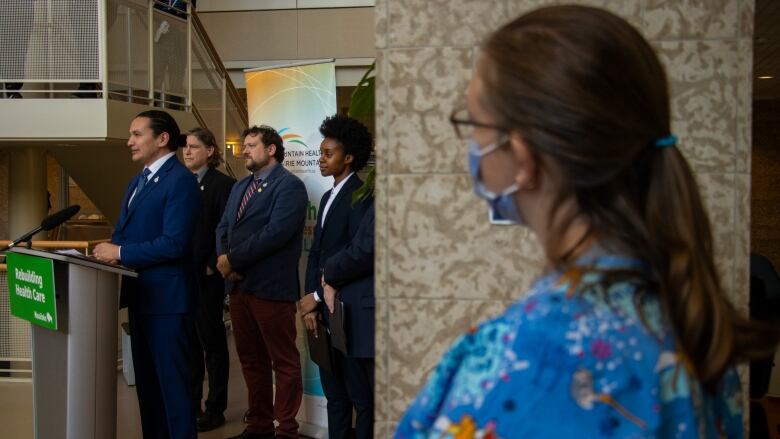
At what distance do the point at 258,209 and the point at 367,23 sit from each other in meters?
8.88

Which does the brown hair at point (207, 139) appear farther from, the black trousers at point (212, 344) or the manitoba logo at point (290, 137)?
the black trousers at point (212, 344)

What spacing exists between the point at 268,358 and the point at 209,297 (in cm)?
71

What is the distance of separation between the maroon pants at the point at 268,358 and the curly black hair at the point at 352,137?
3.05ft

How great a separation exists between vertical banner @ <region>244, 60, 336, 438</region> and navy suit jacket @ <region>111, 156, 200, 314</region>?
1332mm

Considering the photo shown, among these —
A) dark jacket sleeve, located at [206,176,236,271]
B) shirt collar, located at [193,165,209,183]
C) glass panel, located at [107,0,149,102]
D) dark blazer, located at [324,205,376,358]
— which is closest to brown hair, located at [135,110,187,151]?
dark blazer, located at [324,205,376,358]

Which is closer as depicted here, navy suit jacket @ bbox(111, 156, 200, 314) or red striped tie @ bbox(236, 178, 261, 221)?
navy suit jacket @ bbox(111, 156, 200, 314)

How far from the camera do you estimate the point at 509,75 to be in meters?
0.85

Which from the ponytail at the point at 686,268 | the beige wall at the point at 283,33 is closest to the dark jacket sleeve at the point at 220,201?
the ponytail at the point at 686,268

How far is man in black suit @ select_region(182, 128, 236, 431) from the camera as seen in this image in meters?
5.21

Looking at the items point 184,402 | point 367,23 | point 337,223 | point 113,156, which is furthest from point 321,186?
point 367,23

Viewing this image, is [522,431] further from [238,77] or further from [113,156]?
[238,77]

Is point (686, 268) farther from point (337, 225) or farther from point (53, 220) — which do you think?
point (337, 225)

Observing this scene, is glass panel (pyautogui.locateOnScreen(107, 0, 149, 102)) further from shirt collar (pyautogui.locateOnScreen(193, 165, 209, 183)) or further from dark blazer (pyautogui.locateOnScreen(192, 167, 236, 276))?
dark blazer (pyautogui.locateOnScreen(192, 167, 236, 276))

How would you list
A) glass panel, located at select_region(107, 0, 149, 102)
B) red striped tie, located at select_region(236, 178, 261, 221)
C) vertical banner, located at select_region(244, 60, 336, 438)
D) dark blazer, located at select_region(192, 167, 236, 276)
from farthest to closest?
1. glass panel, located at select_region(107, 0, 149, 102)
2. dark blazer, located at select_region(192, 167, 236, 276)
3. vertical banner, located at select_region(244, 60, 336, 438)
4. red striped tie, located at select_region(236, 178, 261, 221)
